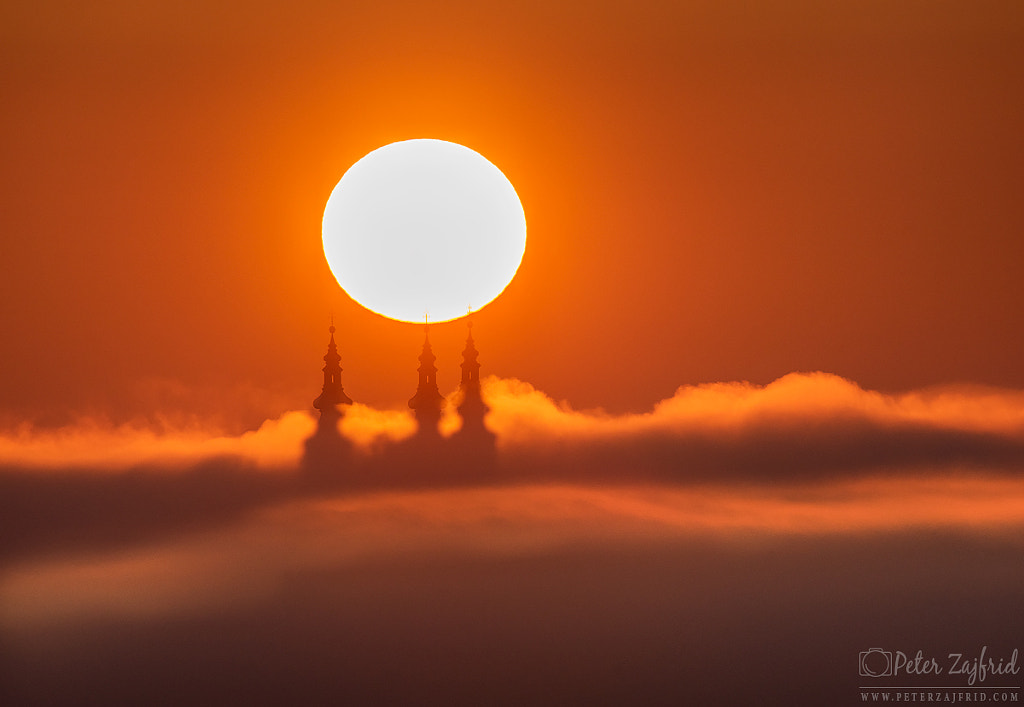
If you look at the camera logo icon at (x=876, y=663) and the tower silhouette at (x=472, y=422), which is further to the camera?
the camera logo icon at (x=876, y=663)

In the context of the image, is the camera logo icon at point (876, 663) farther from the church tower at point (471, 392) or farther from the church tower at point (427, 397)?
the church tower at point (427, 397)

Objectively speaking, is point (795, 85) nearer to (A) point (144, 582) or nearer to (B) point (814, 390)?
(B) point (814, 390)

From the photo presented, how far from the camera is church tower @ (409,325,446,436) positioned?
8.47 m

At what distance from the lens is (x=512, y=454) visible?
8758 mm

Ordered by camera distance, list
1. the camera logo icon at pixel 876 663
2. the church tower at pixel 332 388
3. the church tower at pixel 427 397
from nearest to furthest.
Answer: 1. the church tower at pixel 427 397
2. the church tower at pixel 332 388
3. the camera logo icon at pixel 876 663

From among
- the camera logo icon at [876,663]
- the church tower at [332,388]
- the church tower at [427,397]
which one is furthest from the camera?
the camera logo icon at [876,663]

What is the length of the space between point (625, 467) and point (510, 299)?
4.98ft

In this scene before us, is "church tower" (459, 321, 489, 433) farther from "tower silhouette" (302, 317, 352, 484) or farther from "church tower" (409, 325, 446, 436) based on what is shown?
"tower silhouette" (302, 317, 352, 484)

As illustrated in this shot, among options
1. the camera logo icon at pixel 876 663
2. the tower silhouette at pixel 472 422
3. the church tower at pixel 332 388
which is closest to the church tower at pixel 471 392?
the tower silhouette at pixel 472 422

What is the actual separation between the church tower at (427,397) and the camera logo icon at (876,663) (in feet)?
11.7

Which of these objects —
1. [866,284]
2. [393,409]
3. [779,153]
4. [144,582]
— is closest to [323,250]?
[393,409]

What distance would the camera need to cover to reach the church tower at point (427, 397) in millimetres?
8469

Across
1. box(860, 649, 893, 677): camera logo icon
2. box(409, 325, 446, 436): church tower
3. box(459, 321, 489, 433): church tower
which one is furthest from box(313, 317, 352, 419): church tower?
box(860, 649, 893, 677): camera logo icon

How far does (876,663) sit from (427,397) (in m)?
3.85
